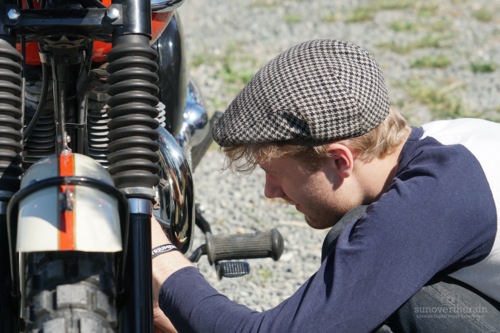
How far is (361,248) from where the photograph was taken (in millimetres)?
1123

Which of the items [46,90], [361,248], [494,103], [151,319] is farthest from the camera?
[494,103]

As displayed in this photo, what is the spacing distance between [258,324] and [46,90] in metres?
0.71

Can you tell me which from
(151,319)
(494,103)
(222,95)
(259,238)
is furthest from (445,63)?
(151,319)

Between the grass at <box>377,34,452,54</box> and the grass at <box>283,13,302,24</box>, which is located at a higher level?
the grass at <box>283,13,302,24</box>

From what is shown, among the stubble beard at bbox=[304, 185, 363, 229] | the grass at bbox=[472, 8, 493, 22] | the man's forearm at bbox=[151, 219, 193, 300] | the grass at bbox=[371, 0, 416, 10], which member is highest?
the grass at bbox=[371, 0, 416, 10]

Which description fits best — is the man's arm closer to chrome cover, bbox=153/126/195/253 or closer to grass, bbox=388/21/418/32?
chrome cover, bbox=153/126/195/253

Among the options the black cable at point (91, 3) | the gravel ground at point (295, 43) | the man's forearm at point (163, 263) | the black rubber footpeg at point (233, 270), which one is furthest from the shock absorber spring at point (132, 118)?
the gravel ground at point (295, 43)

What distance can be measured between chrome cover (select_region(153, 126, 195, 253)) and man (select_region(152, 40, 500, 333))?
23 centimetres

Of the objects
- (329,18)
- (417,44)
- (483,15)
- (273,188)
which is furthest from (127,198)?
(483,15)

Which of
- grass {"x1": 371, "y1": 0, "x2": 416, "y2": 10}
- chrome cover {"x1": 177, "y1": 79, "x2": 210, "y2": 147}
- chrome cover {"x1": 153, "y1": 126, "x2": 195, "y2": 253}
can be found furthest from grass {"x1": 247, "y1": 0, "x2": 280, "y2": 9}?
chrome cover {"x1": 153, "y1": 126, "x2": 195, "y2": 253}

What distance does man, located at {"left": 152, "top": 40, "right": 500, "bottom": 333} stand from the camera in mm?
1113

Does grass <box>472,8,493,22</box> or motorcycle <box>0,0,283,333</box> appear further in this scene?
grass <box>472,8,493,22</box>

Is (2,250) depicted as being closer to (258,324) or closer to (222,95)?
(258,324)

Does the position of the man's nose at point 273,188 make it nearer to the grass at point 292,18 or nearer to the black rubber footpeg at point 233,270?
the black rubber footpeg at point 233,270
